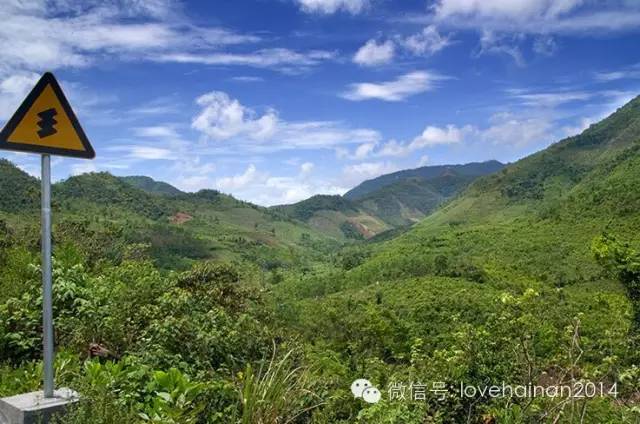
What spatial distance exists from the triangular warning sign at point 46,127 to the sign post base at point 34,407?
142 centimetres

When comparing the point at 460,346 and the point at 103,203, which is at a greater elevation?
the point at 103,203

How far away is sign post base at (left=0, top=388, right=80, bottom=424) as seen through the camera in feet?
9.54

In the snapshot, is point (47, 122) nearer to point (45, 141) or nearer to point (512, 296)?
point (45, 141)

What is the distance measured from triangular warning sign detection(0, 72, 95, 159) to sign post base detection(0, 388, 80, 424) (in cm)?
142

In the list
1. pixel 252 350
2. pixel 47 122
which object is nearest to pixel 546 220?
pixel 252 350

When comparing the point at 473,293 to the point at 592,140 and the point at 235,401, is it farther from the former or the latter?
the point at 592,140

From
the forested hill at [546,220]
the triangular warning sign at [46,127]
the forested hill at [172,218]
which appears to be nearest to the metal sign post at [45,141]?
the triangular warning sign at [46,127]

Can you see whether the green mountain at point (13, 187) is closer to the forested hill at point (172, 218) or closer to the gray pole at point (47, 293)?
the forested hill at point (172, 218)

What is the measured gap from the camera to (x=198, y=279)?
796 cm

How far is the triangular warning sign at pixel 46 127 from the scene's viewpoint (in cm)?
296

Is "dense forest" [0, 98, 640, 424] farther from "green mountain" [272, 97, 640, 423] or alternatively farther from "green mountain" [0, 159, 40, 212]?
"green mountain" [0, 159, 40, 212]

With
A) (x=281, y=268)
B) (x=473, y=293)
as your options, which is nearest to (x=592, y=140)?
(x=281, y=268)

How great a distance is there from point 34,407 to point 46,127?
1.57 m

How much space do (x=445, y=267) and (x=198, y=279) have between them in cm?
5622
